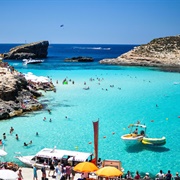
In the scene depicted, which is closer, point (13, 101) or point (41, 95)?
point (13, 101)

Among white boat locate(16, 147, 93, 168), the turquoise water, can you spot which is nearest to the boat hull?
the turquoise water

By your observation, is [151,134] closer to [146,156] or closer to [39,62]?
[146,156]

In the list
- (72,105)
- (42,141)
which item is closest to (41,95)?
(72,105)

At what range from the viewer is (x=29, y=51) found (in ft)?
417

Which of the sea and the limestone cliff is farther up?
the limestone cliff

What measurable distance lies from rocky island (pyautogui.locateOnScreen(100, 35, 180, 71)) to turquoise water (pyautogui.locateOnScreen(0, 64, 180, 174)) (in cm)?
4260

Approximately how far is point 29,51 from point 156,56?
54.4 meters

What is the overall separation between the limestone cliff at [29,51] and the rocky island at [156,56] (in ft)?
117

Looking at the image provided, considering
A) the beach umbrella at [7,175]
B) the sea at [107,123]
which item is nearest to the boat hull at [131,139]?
the sea at [107,123]

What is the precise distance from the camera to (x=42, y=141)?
26.5 meters

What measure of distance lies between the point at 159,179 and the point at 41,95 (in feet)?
102

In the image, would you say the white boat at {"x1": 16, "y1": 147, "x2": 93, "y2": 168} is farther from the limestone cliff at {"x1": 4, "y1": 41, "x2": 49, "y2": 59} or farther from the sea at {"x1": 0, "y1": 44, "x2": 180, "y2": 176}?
the limestone cliff at {"x1": 4, "y1": 41, "x2": 49, "y2": 59}

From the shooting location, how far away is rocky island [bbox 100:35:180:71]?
9550cm

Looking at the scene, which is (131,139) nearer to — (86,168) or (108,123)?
(108,123)
